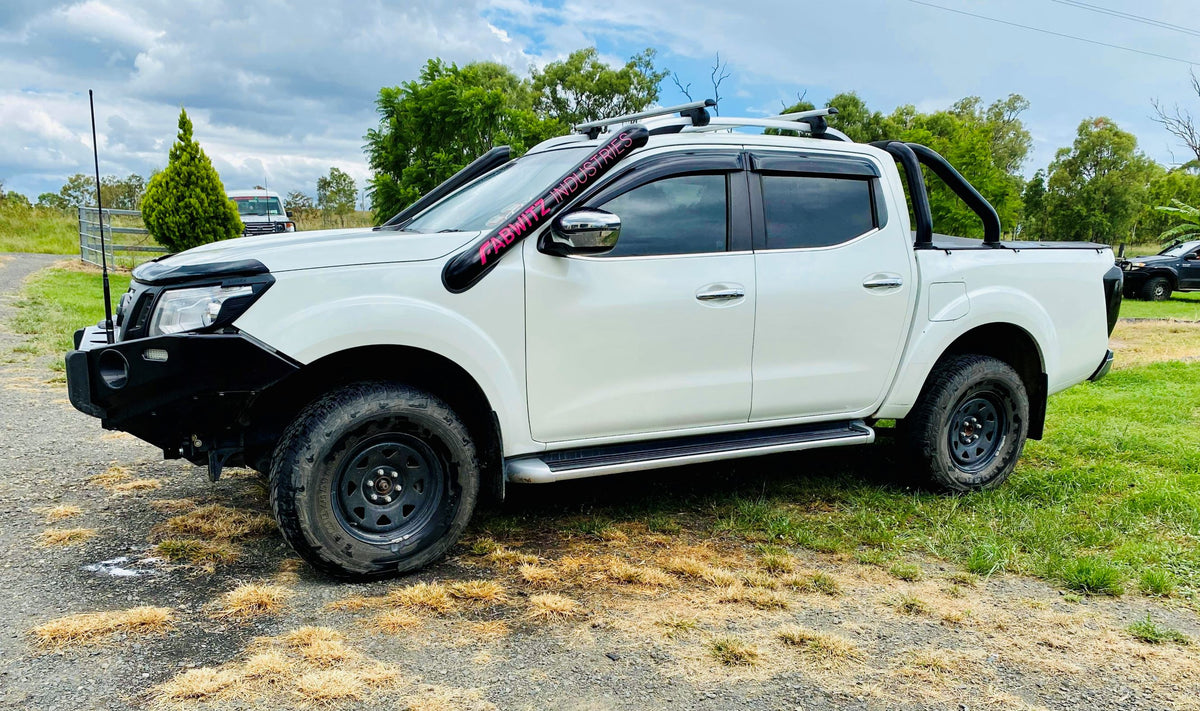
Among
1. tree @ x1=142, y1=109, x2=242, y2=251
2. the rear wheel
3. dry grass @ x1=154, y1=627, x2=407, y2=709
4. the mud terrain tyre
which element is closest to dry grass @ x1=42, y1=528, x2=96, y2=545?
the mud terrain tyre

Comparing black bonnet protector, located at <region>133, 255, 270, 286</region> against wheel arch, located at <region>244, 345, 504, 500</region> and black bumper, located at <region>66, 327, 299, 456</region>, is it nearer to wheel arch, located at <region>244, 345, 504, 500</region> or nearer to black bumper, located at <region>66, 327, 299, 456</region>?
black bumper, located at <region>66, 327, 299, 456</region>

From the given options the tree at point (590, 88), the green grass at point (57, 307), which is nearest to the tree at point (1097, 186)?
the tree at point (590, 88)

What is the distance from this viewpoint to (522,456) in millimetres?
4020

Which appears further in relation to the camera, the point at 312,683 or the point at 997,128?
the point at 997,128

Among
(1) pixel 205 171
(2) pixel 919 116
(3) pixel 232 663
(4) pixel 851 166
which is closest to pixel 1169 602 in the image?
(4) pixel 851 166

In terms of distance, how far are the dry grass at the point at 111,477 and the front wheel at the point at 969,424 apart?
179 inches

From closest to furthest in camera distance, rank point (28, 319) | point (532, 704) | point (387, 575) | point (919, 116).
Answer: point (532, 704) < point (387, 575) < point (28, 319) < point (919, 116)

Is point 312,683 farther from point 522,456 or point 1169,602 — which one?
point 1169,602

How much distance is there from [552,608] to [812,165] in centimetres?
267

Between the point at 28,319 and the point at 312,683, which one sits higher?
the point at 28,319

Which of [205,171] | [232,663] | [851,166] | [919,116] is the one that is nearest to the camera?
[232,663]

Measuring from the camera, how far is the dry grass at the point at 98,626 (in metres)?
3.12

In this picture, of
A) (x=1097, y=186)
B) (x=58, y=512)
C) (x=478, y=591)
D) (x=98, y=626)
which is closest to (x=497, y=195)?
(x=478, y=591)

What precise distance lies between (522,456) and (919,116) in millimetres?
44160
